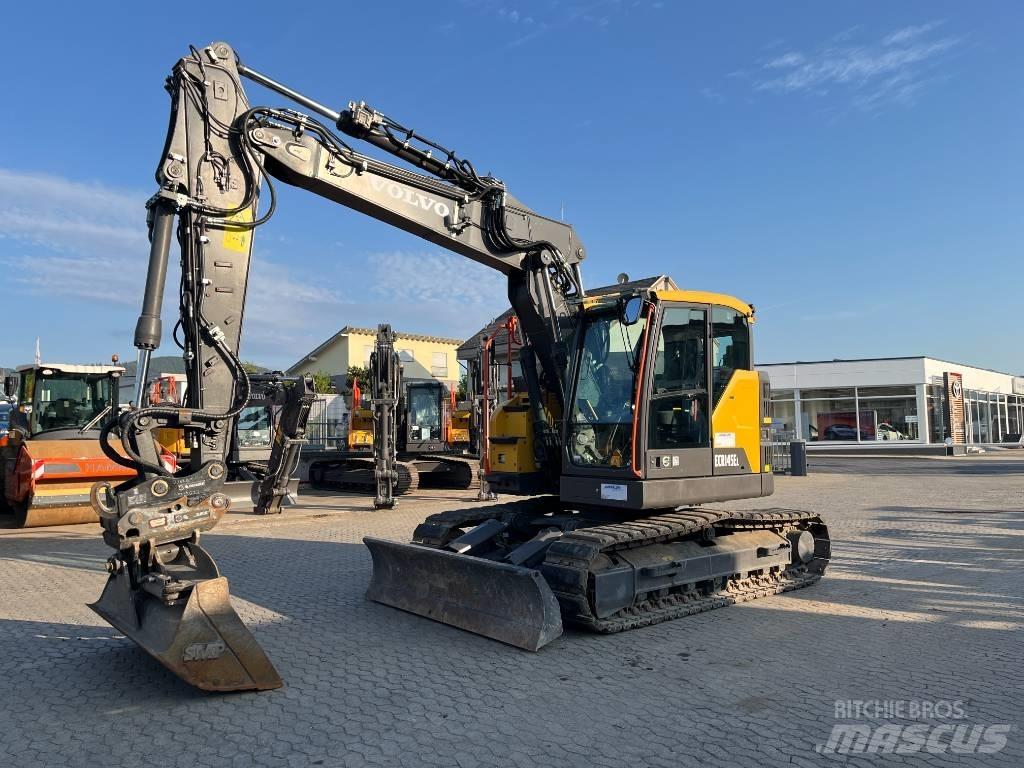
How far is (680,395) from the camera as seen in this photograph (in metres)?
6.71

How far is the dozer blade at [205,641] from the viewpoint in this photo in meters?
4.46

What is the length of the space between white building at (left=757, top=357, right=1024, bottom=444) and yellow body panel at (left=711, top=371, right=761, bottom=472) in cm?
2961

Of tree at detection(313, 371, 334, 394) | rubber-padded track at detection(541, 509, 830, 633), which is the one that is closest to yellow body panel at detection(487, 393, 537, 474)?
rubber-padded track at detection(541, 509, 830, 633)

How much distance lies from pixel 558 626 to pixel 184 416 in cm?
309

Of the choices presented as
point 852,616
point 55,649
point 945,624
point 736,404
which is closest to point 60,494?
point 55,649

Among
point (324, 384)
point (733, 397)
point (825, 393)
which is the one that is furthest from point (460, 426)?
point (324, 384)

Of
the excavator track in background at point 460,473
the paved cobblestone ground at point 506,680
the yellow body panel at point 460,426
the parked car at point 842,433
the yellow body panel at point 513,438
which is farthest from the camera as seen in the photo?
the parked car at point 842,433

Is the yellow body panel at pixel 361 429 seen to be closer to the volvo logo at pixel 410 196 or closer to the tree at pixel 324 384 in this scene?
Result: the volvo logo at pixel 410 196

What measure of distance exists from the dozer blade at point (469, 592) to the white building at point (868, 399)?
103ft

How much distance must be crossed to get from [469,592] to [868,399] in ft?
119

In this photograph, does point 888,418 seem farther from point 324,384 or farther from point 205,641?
point 205,641

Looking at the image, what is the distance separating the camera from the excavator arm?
4.66 m

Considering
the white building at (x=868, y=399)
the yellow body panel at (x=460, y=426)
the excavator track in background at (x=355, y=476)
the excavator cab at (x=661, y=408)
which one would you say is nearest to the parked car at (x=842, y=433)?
the white building at (x=868, y=399)

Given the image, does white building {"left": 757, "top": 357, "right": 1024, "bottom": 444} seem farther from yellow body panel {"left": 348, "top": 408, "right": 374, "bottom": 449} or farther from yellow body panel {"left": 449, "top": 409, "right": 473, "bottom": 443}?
yellow body panel {"left": 348, "top": 408, "right": 374, "bottom": 449}
